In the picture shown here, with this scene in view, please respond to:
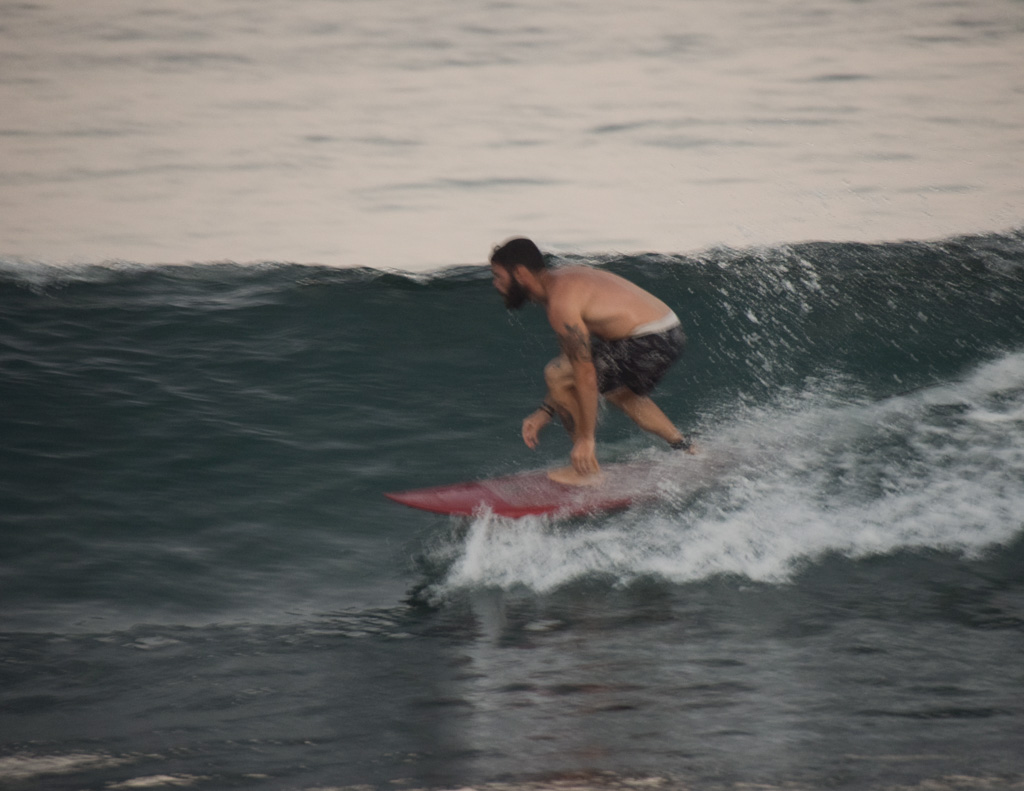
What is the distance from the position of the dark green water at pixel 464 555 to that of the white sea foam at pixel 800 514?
0.02 meters

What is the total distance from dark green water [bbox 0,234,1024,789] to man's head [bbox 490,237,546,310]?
1.14 m

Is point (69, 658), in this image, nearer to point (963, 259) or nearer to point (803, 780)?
point (803, 780)

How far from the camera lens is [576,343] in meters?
4.75

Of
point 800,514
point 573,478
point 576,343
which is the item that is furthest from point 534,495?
point 800,514

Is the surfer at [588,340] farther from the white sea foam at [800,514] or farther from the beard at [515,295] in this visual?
the white sea foam at [800,514]

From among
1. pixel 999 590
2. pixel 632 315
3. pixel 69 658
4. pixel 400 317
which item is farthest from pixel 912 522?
pixel 400 317

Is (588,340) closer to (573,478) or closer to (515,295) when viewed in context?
(515,295)

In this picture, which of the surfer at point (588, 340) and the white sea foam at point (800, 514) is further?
the surfer at point (588, 340)

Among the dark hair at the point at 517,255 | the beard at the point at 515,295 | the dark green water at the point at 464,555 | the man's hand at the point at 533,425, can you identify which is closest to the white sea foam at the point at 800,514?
the dark green water at the point at 464,555

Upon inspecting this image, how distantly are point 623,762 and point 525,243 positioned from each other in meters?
2.76

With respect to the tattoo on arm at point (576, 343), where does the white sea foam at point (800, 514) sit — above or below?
below

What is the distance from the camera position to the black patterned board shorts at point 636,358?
5.04 metres

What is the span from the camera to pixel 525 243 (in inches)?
185

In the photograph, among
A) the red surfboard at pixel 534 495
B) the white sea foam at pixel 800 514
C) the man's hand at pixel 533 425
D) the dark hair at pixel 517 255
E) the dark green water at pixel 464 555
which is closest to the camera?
the dark green water at pixel 464 555
